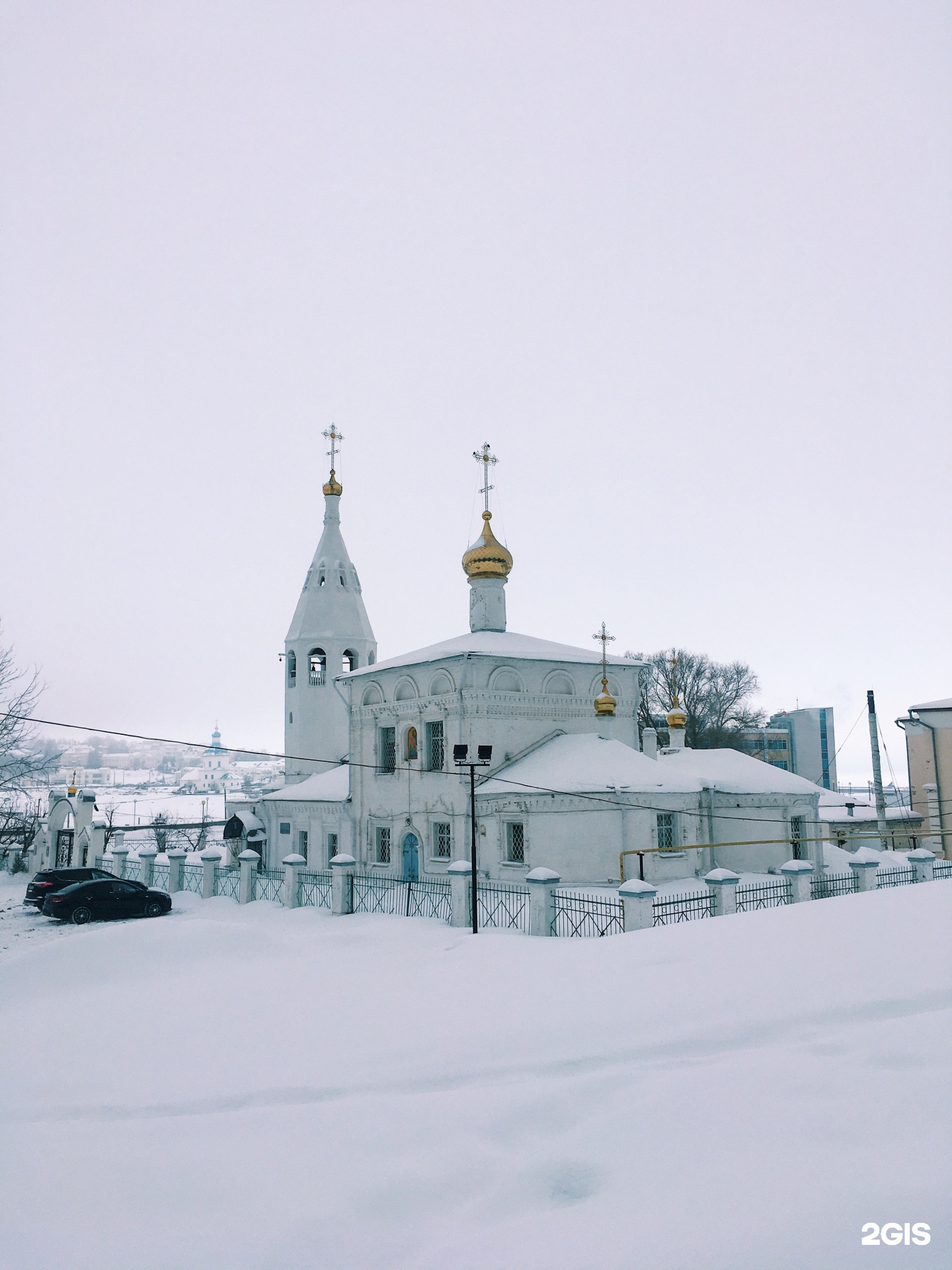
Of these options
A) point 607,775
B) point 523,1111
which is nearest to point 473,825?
point 607,775

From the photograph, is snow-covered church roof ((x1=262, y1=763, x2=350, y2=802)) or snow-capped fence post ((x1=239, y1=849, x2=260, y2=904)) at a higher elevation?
snow-covered church roof ((x1=262, y1=763, x2=350, y2=802))

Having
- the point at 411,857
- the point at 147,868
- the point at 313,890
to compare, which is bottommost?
the point at 313,890

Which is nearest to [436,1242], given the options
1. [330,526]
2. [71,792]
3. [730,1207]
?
[730,1207]

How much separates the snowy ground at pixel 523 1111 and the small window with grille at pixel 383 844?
1228 centimetres

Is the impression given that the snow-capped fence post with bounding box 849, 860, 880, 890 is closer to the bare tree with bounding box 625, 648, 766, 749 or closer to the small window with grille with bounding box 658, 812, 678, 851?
the small window with grille with bounding box 658, 812, 678, 851

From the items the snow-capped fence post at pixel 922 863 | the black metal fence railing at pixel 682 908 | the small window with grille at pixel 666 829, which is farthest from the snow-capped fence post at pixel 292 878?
the snow-capped fence post at pixel 922 863

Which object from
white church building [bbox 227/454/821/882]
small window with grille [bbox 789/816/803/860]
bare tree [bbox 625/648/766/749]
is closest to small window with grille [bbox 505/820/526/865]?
white church building [bbox 227/454/821/882]

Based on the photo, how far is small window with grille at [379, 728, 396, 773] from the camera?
23.8m

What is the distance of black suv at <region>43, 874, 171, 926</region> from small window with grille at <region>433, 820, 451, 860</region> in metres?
6.55

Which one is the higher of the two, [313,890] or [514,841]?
[514,841]

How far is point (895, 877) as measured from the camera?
19.7m

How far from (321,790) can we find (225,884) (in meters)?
4.67

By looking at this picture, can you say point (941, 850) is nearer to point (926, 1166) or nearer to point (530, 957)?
point (530, 957)

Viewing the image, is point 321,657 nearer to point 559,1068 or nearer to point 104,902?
point 104,902
